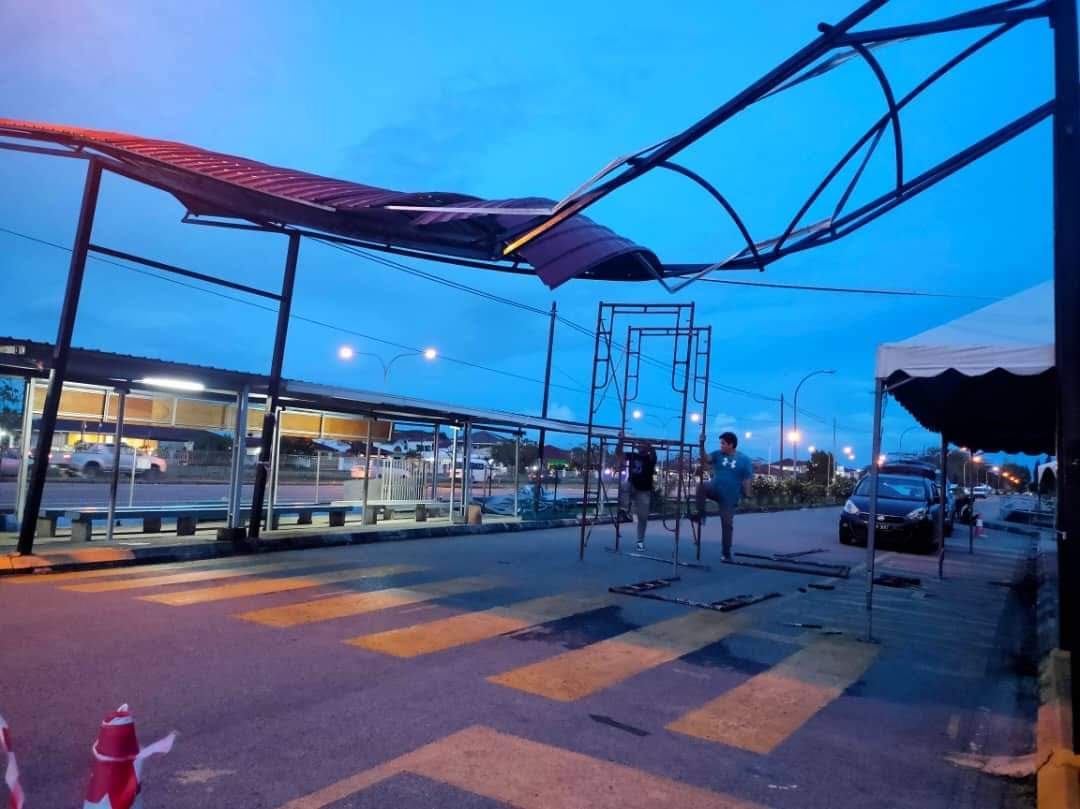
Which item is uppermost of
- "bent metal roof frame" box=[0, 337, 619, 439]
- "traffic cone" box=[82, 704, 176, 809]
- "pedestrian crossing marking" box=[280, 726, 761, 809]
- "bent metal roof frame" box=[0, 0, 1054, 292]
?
"bent metal roof frame" box=[0, 0, 1054, 292]

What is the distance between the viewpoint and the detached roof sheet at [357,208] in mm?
8188

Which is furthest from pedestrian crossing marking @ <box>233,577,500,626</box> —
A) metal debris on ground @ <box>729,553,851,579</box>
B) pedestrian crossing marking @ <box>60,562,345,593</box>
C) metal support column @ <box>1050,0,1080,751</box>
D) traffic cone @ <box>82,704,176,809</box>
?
metal support column @ <box>1050,0,1080,751</box>

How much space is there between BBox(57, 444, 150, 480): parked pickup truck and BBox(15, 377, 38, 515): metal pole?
0.66 m

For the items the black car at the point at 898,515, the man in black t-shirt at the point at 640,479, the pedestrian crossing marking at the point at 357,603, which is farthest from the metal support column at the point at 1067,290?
the black car at the point at 898,515

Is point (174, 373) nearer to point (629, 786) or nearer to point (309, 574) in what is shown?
point (309, 574)

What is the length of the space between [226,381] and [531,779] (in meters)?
10.5

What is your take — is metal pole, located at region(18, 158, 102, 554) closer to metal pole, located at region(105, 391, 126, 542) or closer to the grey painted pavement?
the grey painted pavement

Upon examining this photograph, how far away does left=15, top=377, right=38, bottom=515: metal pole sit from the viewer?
12.3 meters

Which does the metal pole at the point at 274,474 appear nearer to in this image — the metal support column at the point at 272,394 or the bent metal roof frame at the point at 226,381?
the bent metal roof frame at the point at 226,381

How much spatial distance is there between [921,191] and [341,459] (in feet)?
45.2

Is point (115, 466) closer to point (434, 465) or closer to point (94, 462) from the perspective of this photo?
point (94, 462)

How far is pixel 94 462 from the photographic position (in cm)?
1459

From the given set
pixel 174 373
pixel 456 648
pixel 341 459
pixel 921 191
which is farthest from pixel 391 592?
pixel 341 459

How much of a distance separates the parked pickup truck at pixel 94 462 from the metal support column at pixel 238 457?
1768mm
